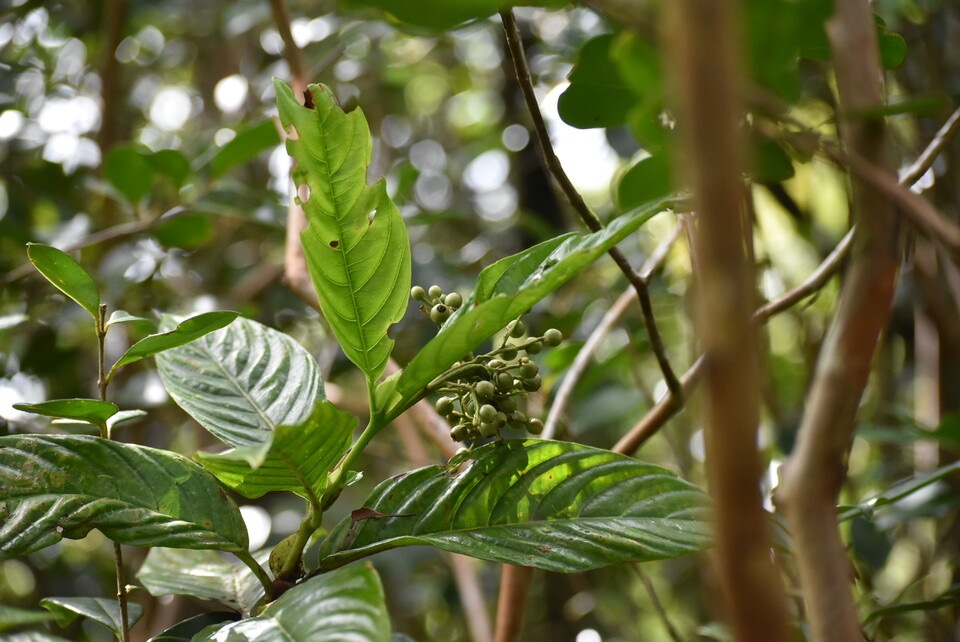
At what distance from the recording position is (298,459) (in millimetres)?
557

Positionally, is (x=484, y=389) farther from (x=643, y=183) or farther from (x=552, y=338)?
(x=643, y=183)

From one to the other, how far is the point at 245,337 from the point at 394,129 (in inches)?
79.5

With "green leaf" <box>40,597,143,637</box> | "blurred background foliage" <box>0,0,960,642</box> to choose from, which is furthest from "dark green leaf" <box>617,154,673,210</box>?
"green leaf" <box>40,597,143,637</box>

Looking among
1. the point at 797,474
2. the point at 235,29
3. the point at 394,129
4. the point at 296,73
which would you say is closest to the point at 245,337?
the point at 296,73

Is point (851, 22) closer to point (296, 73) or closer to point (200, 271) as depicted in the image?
point (296, 73)

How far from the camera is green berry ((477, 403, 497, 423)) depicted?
0.61 m

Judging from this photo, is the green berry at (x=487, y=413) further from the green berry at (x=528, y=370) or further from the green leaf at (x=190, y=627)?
the green leaf at (x=190, y=627)

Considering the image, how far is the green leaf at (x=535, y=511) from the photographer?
58 cm

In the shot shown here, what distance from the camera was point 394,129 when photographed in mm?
2703

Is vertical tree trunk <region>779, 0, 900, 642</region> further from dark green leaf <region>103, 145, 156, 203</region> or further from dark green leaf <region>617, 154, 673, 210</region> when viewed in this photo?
dark green leaf <region>103, 145, 156, 203</region>

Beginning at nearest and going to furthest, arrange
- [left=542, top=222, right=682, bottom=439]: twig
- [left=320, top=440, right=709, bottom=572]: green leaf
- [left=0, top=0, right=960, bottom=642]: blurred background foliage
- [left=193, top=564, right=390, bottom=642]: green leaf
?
[left=193, top=564, right=390, bottom=642]: green leaf, [left=320, top=440, right=709, bottom=572]: green leaf, [left=542, top=222, right=682, bottom=439]: twig, [left=0, top=0, right=960, bottom=642]: blurred background foliage

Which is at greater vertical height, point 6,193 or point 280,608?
point 6,193

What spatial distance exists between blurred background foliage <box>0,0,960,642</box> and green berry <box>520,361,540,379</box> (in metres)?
0.20

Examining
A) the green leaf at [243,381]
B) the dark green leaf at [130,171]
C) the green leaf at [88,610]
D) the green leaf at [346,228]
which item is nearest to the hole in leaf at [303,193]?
the green leaf at [346,228]
